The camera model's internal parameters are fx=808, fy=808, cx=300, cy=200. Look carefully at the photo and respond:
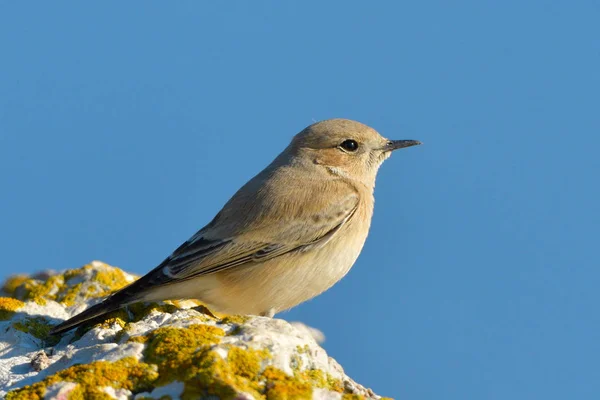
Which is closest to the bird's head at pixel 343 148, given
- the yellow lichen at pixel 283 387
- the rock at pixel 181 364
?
the rock at pixel 181 364

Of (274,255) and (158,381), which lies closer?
(158,381)

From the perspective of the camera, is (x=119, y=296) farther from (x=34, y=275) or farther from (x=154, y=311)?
(x=34, y=275)

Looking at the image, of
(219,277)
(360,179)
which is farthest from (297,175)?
(219,277)

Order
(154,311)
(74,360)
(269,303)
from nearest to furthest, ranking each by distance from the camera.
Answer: (74,360)
(154,311)
(269,303)

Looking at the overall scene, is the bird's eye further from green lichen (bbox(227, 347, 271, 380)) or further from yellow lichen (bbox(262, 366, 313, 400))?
yellow lichen (bbox(262, 366, 313, 400))

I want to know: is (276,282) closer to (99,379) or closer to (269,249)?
(269,249)
